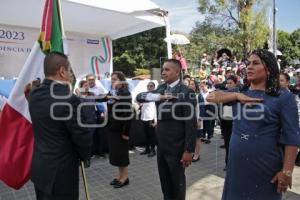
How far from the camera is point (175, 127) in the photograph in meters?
3.75

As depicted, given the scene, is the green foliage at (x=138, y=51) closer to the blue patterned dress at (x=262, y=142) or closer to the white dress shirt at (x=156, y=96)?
the white dress shirt at (x=156, y=96)

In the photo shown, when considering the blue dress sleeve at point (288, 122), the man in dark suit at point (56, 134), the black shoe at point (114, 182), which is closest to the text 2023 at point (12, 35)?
the black shoe at point (114, 182)

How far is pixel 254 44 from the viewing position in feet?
80.0

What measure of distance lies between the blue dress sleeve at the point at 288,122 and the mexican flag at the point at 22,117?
226 centimetres

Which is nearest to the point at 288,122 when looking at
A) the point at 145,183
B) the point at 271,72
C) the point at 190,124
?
the point at 271,72

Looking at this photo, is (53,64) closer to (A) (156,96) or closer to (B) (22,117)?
(B) (22,117)

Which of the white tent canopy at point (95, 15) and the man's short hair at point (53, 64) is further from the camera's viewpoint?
the white tent canopy at point (95, 15)

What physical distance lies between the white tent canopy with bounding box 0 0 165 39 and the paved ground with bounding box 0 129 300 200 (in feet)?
11.9

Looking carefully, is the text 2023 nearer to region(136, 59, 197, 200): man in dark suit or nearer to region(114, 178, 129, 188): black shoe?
region(114, 178, 129, 188): black shoe

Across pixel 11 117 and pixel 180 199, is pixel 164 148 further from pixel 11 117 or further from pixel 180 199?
pixel 11 117

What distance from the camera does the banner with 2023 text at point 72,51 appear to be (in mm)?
9727

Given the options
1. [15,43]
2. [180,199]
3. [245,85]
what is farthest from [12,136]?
[15,43]

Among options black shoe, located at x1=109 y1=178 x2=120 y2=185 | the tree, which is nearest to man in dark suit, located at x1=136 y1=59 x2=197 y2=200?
black shoe, located at x1=109 y1=178 x2=120 y2=185

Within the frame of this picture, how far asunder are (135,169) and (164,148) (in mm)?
2767
